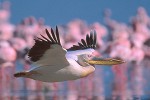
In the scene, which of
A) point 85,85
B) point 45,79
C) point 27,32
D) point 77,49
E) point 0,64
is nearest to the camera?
→ point 45,79

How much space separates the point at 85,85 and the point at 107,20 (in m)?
3.56

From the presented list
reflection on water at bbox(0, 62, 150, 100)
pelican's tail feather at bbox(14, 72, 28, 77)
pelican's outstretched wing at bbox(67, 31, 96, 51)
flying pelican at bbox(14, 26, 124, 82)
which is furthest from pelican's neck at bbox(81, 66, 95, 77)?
reflection on water at bbox(0, 62, 150, 100)

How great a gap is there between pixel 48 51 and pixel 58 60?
8.8 inches

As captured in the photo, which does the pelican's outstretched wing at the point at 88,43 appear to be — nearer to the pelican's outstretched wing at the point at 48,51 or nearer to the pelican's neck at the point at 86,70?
the pelican's neck at the point at 86,70

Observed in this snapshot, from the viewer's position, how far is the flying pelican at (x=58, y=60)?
150 inches

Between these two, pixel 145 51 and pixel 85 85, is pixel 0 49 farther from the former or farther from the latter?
pixel 145 51

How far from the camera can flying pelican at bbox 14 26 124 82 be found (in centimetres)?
382

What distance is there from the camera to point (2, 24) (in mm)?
10008

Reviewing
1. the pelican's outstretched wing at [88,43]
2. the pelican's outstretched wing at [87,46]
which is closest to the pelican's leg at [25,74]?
the pelican's outstretched wing at [87,46]

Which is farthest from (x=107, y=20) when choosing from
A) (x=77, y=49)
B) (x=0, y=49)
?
(x=77, y=49)

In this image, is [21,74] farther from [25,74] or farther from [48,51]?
[48,51]

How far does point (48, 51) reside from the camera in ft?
12.8

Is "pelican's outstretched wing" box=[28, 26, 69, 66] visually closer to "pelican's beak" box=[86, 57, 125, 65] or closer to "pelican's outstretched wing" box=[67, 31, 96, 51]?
"pelican's beak" box=[86, 57, 125, 65]

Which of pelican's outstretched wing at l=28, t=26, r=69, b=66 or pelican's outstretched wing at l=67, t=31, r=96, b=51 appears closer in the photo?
pelican's outstretched wing at l=28, t=26, r=69, b=66
